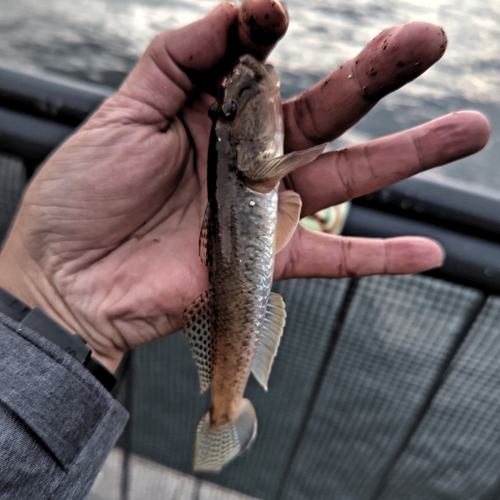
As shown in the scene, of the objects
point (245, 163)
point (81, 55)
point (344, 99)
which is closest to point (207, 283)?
point (245, 163)

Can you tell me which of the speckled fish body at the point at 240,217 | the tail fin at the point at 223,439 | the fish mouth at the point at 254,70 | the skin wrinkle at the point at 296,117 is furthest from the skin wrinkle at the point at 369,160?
the tail fin at the point at 223,439

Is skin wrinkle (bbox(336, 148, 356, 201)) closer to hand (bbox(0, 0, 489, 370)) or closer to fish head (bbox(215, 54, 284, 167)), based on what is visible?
hand (bbox(0, 0, 489, 370))

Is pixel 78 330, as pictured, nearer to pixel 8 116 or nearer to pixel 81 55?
pixel 8 116

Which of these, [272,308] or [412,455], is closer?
[272,308]

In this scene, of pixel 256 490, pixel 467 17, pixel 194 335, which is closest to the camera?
pixel 194 335

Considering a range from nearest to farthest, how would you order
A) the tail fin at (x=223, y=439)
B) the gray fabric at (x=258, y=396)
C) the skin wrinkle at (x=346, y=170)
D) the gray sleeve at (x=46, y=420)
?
the gray sleeve at (x=46, y=420) → the skin wrinkle at (x=346, y=170) → the tail fin at (x=223, y=439) → the gray fabric at (x=258, y=396)

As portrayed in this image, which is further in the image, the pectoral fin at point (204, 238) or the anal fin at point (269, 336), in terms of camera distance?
the anal fin at point (269, 336)

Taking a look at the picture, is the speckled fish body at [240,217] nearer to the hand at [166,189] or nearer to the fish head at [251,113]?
the fish head at [251,113]
